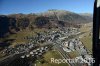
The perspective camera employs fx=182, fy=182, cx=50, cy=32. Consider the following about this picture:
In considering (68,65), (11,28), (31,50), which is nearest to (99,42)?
(68,65)

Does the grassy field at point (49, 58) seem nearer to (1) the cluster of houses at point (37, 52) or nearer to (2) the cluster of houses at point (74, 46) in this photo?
(1) the cluster of houses at point (37, 52)

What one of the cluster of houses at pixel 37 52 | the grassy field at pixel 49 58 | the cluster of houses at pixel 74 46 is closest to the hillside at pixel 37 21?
the cluster of houses at pixel 74 46

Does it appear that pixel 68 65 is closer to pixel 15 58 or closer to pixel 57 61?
pixel 57 61

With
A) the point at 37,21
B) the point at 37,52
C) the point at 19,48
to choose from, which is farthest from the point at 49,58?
the point at 37,21

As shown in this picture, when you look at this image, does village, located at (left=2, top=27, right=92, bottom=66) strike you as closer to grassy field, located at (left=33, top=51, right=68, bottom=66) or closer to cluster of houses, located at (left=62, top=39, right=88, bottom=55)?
cluster of houses, located at (left=62, top=39, right=88, bottom=55)

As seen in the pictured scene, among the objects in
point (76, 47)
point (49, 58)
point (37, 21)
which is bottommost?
point (49, 58)

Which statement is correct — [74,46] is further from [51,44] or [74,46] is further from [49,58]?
[49,58]

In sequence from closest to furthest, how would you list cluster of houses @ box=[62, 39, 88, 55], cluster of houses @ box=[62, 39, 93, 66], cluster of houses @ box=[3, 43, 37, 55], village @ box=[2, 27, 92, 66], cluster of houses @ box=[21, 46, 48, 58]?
cluster of houses @ box=[62, 39, 93, 66] → cluster of houses @ box=[62, 39, 88, 55] → cluster of houses @ box=[21, 46, 48, 58] → village @ box=[2, 27, 92, 66] → cluster of houses @ box=[3, 43, 37, 55]

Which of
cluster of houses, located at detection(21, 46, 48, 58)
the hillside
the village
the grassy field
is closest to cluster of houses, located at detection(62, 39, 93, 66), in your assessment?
the village

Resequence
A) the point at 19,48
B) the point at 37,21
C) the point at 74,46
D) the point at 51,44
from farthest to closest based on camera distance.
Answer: the point at 37,21 → the point at 19,48 → the point at 51,44 → the point at 74,46

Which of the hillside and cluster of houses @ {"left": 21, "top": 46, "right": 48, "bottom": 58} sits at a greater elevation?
the hillside

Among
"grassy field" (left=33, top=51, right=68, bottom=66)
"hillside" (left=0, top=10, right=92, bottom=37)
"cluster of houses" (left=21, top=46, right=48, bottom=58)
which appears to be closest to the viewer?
"grassy field" (left=33, top=51, right=68, bottom=66)

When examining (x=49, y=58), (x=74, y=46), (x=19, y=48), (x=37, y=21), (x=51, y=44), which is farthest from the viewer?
(x=37, y=21)
